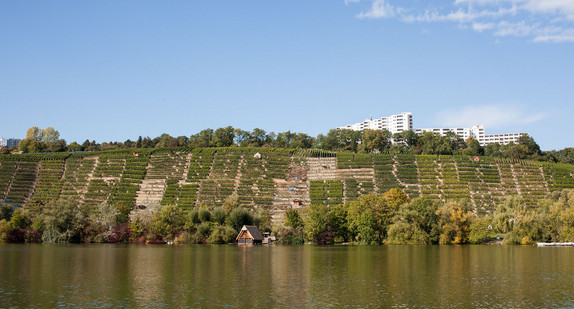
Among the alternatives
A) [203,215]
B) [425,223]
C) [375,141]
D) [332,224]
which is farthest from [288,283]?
[375,141]

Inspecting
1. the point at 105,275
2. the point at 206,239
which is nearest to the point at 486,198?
the point at 206,239

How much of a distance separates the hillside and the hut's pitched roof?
18.7 m

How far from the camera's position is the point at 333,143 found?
549ft

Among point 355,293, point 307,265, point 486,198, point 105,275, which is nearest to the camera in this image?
point 355,293

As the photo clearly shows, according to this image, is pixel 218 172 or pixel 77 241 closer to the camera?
pixel 77 241

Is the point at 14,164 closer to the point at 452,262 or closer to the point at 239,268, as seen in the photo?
the point at 239,268

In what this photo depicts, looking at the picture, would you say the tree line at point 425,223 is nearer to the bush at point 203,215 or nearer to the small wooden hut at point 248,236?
the small wooden hut at point 248,236

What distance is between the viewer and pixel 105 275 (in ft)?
113

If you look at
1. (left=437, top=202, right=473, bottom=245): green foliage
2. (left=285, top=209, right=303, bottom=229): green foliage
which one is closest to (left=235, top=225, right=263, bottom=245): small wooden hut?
(left=285, top=209, right=303, bottom=229): green foliage

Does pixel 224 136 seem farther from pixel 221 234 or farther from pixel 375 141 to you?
pixel 221 234

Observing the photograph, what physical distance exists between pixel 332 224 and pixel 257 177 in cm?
3415

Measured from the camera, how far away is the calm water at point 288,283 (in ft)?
79.5

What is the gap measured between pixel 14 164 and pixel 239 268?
101 m

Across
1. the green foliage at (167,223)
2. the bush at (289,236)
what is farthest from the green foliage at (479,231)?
the green foliage at (167,223)
